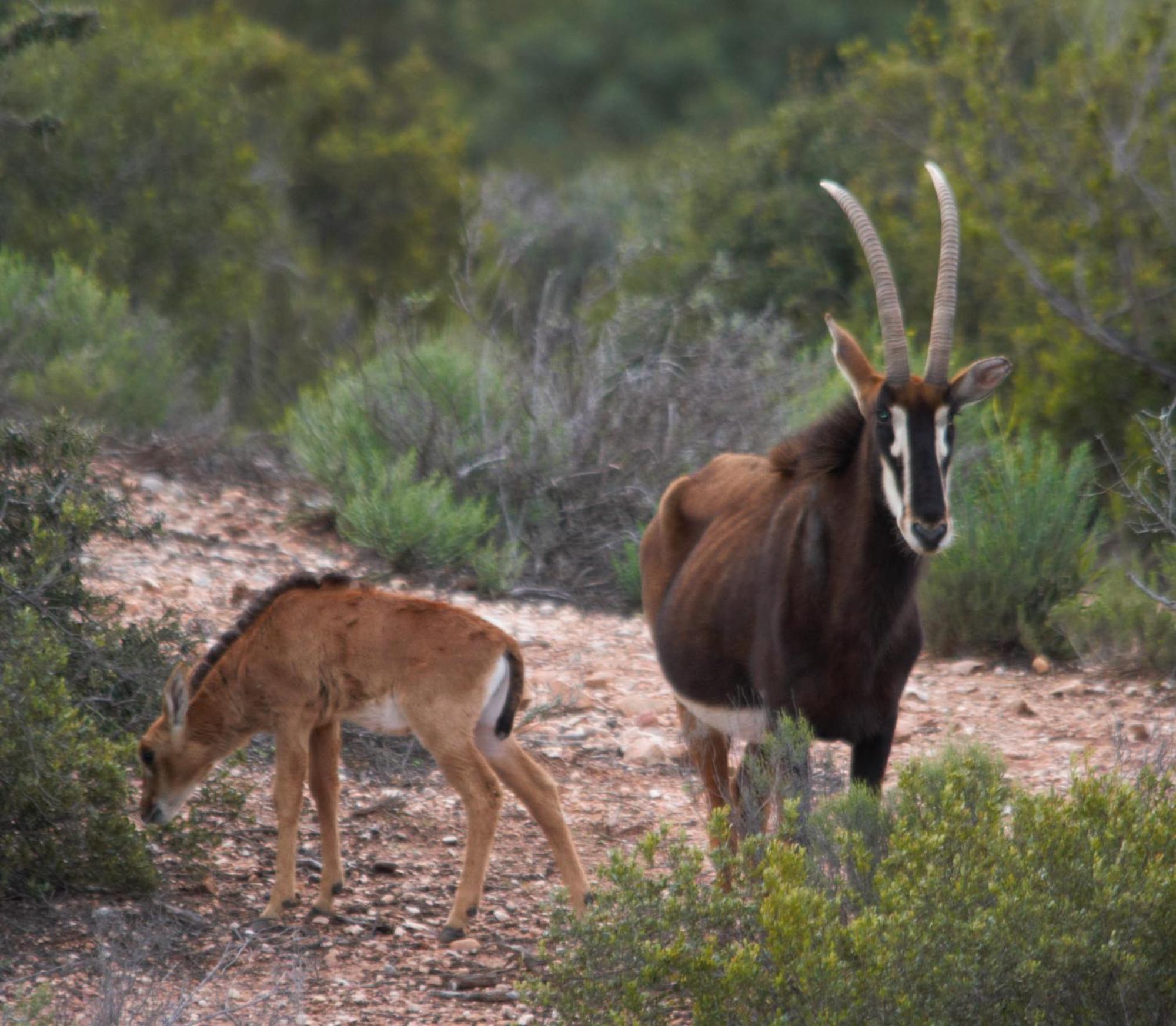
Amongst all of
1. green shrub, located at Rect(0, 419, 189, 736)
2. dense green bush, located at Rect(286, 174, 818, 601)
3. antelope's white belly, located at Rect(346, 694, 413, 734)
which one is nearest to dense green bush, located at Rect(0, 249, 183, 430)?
dense green bush, located at Rect(286, 174, 818, 601)

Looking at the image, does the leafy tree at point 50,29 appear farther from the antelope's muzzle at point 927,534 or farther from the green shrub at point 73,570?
the antelope's muzzle at point 927,534

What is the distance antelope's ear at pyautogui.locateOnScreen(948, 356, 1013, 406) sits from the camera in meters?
5.57

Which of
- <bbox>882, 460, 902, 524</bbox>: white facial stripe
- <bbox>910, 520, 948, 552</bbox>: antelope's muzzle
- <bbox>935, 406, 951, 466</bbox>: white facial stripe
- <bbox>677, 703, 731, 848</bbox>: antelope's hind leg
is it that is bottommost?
<bbox>677, 703, 731, 848</bbox>: antelope's hind leg

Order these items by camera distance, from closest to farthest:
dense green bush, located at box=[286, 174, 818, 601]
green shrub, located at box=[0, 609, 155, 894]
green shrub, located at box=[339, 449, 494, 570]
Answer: green shrub, located at box=[0, 609, 155, 894] < green shrub, located at box=[339, 449, 494, 570] < dense green bush, located at box=[286, 174, 818, 601]

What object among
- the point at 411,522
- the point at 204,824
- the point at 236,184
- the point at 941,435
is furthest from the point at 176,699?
the point at 236,184

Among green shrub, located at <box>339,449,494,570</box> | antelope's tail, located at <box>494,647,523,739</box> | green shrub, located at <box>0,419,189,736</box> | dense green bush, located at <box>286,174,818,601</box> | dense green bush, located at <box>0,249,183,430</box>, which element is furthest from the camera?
dense green bush, located at <box>0,249,183,430</box>

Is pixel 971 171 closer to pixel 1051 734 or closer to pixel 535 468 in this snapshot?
pixel 535 468

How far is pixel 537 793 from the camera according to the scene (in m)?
Result: 6.15

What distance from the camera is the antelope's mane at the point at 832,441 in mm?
5824

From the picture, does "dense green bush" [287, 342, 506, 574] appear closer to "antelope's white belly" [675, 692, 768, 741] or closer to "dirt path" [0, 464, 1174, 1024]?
"dirt path" [0, 464, 1174, 1024]

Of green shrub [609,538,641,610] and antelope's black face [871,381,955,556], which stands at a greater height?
antelope's black face [871,381,955,556]

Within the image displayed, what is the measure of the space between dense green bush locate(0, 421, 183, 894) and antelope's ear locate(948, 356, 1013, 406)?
10.8 ft

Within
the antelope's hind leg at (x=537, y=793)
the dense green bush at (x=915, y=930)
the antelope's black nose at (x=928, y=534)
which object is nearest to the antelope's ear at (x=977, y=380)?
the antelope's black nose at (x=928, y=534)

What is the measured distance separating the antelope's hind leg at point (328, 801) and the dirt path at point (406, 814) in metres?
0.13
